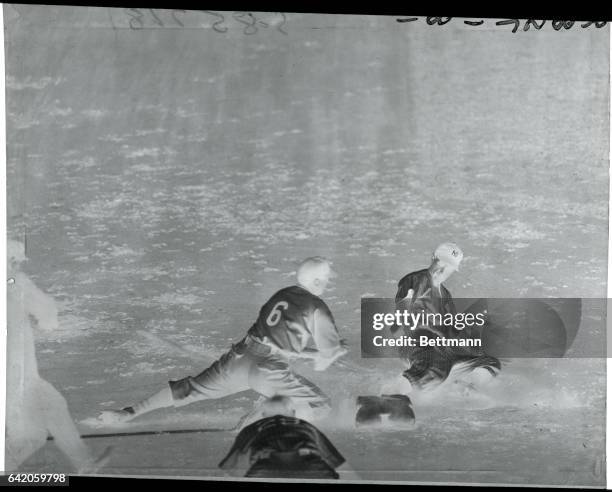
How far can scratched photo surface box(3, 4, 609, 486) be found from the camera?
2600mm

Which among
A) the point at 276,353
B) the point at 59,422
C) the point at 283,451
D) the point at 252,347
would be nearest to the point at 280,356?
the point at 276,353

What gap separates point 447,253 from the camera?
2600mm

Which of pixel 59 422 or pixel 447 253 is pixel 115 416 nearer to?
pixel 59 422

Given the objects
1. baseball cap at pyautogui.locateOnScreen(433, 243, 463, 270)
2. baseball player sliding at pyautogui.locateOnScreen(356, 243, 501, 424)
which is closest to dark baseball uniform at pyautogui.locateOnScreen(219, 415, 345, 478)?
baseball player sliding at pyautogui.locateOnScreen(356, 243, 501, 424)

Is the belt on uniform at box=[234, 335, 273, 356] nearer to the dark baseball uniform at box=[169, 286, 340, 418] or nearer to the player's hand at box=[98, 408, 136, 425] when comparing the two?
the dark baseball uniform at box=[169, 286, 340, 418]

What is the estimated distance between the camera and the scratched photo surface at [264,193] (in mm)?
2600

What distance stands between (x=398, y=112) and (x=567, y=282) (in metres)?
1.11

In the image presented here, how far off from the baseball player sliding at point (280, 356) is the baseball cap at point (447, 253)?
1.62ft

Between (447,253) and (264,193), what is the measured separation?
0.89m

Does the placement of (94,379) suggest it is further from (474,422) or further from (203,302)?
(474,422)

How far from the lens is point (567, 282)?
2621 millimetres

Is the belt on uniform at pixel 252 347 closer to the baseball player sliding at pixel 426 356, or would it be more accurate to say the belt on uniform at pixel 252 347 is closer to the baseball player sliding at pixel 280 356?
the baseball player sliding at pixel 280 356

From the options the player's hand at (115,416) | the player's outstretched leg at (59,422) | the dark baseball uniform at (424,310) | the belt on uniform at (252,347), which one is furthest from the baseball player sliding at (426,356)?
the player's outstretched leg at (59,422)

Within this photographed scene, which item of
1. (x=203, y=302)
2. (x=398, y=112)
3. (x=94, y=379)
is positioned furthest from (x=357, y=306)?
(x=94, y=379)
